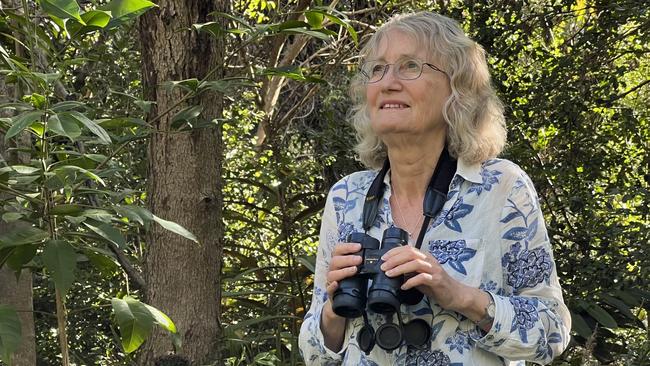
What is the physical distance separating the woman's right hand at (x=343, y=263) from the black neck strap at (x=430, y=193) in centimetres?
19

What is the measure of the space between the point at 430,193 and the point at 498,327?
14.5 inches

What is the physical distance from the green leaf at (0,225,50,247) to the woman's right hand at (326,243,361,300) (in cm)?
82

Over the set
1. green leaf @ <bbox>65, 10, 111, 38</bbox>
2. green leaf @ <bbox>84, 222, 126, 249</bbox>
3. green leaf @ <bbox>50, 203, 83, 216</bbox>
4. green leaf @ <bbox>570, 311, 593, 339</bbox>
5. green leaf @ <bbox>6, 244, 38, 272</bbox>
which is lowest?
green leaf @ <bbox>570, 311, 593, 339</bbox>

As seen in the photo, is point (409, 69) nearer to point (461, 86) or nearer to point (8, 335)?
point (461, 86)

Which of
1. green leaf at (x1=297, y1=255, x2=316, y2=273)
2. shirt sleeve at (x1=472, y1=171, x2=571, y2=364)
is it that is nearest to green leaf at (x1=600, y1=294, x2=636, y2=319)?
green leaf at (x1=297, y1=255, x2=316, y2=273)

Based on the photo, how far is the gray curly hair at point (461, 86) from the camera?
8.43 feet

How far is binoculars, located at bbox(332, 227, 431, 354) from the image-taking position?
2320 millimetres

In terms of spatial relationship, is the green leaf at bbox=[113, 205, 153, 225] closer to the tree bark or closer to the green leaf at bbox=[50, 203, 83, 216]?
the green leaf at bbox=[50, 203, 83, 216]

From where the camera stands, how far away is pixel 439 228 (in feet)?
8.16

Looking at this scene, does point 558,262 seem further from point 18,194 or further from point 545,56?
point 18,194

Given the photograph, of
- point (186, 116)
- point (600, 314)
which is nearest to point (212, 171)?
point (186, 116)

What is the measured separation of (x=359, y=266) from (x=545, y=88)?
11.4ft

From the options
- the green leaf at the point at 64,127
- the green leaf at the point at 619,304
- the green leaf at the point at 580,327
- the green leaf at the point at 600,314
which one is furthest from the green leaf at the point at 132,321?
the green leaf at the point at 619,304

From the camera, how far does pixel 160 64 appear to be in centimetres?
374
